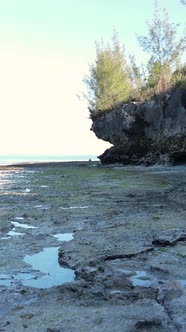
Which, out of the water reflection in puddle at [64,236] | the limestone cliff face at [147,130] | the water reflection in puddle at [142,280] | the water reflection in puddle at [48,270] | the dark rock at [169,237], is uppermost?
the limestone cliff face at [147,130]

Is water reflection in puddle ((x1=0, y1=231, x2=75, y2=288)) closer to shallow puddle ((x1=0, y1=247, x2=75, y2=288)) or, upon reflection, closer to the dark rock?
shallow puddle ((x1=0, y1=247, x2=75, y2=288))

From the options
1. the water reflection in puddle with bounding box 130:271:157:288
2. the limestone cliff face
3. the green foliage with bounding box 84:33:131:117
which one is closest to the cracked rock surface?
the water reflection in puddle with bounding box 130:271:157:288

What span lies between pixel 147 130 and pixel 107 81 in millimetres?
14833

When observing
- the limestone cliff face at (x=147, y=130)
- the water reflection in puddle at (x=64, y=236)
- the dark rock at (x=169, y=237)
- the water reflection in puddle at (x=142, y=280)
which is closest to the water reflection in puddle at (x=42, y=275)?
the water reflection in puddle at (x=142, y=280)

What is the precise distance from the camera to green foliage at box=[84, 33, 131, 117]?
4728 centimetres

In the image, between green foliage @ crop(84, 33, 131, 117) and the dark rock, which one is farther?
green foliage @ crop(84, 33, 131, 117)

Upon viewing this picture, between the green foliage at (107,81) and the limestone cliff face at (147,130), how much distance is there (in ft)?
10.00

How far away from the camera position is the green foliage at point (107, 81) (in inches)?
1861

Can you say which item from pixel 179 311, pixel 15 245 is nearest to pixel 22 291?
pixel 179 311

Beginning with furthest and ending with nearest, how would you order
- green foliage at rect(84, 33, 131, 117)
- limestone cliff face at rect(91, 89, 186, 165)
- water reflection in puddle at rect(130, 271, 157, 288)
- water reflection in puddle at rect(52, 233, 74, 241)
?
green foliage at rect(84, 33, 131, 117) < limestone cliff face at rect(91, 89, 186, 165) < water reflection in puddle at rect(52, 233, 74, 241) < water reflection in puddle at rect(130, 271, 157, 288)

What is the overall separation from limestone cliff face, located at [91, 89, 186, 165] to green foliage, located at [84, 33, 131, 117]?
3047 mm

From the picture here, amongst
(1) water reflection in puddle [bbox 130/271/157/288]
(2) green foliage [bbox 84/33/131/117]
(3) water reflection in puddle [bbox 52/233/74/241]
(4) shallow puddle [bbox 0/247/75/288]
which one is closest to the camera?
(1) water reflection in puddle [bbox 130/271/157/288]

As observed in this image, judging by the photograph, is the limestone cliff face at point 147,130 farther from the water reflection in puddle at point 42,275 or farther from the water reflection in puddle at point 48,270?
the water reflection in puddle at point 42,275

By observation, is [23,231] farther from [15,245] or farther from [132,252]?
[132,252]
